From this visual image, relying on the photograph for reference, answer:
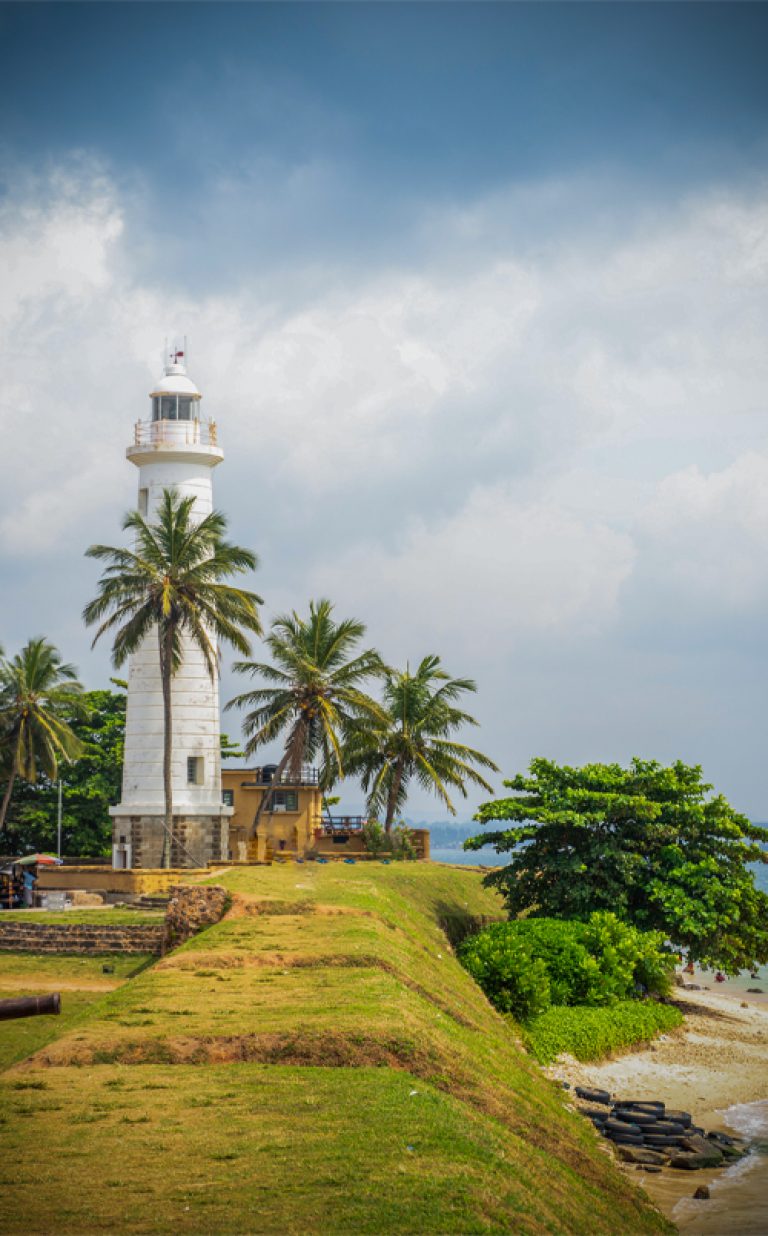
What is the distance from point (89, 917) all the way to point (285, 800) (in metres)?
16.9

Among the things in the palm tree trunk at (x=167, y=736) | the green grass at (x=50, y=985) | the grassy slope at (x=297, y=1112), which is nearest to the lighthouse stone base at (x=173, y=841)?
the palm tree trunk at (x=167, y=736)

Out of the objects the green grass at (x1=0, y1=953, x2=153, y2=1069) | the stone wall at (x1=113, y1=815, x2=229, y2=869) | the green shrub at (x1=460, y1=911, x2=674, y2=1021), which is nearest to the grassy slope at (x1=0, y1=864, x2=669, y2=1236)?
the green grass at (x1=0, y1=953, x2=153, y2=1069)

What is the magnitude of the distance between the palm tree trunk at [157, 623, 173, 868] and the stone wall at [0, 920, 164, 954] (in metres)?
10.2

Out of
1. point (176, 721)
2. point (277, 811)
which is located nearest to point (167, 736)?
point (176, 721)

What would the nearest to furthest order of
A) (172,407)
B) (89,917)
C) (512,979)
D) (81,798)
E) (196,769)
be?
1. (512,979)
2. (89,917)
3. (196,769)
4. (172,407)
5. (81,798)

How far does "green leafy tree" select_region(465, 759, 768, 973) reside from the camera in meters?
31.5

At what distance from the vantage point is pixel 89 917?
30625mm

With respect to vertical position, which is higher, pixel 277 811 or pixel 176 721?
pixel 176 721

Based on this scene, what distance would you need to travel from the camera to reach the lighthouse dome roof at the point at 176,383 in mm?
43156

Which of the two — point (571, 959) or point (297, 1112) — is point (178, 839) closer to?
point (571, 959)

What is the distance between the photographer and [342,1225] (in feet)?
30.8

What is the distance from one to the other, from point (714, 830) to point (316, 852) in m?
16.7

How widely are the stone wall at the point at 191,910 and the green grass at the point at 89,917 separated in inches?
268

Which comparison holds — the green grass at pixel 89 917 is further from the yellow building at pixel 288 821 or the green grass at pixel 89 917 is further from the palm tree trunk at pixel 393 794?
the palm tree trunk at pixel 393 794
